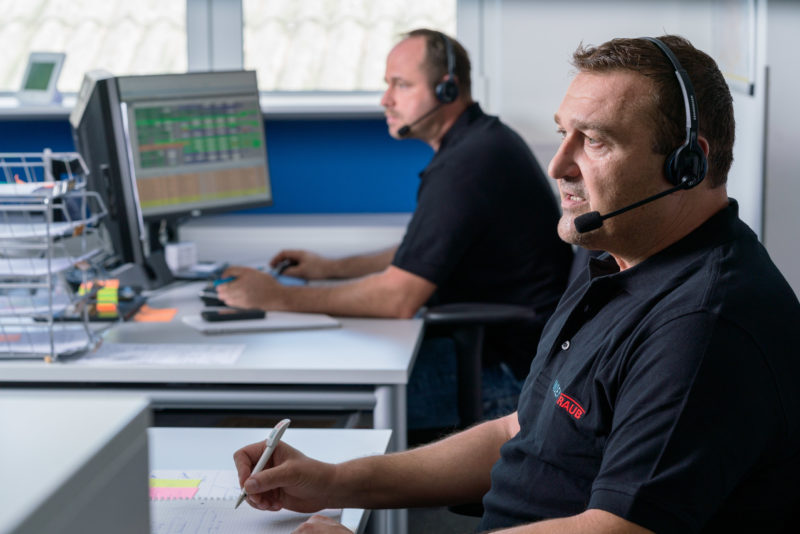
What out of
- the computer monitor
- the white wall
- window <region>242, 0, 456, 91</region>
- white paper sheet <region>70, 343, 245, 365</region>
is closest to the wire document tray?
white paper sheet <region>70, 343, 245, 365</region>

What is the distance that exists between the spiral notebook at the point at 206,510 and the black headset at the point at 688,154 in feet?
2.00

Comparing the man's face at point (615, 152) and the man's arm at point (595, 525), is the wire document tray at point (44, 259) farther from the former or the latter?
the man's arm at point (595, 525)

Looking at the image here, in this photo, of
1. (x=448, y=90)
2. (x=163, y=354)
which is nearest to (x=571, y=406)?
(x=163, y=354)

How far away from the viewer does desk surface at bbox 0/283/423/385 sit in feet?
6.06

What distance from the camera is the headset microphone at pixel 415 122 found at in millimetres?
2686

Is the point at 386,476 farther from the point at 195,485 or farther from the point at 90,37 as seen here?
the point at 90,37

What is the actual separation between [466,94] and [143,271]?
40.8 inches

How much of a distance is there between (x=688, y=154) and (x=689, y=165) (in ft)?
0.05

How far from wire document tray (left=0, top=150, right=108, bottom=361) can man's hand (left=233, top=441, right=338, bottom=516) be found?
0.78 meters

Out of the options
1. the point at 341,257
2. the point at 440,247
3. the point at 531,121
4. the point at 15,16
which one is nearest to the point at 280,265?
the point at 341,257

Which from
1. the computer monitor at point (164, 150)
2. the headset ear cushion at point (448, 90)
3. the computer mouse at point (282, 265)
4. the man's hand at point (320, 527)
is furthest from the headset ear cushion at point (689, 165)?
the computer mouse at point (282, 265)

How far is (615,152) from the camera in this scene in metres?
1.17

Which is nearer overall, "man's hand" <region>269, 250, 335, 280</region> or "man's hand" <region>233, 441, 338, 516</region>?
"man's hand" <region>233, 441, 338, 516</region>

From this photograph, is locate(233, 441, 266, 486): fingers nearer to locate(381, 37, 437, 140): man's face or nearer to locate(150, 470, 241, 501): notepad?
locate(150, 470, 241, 501): notepad
